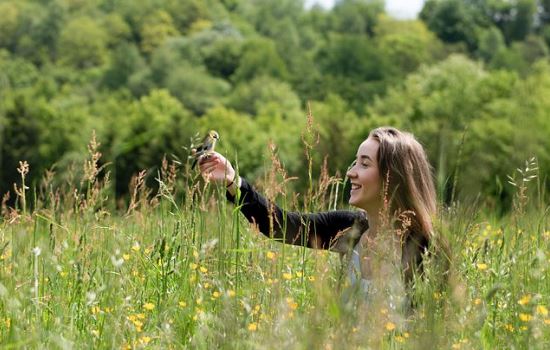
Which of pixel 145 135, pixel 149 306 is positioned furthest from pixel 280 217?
pixel 145 135

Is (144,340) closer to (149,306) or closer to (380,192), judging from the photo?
(149,306)

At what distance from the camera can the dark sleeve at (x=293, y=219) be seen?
416 centimetres

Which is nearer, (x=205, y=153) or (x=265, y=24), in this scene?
(x=205, y=153)

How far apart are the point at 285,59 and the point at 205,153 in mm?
126175

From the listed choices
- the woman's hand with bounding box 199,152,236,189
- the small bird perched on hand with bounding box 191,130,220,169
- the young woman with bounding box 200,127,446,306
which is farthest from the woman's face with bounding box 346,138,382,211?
the small bird perched on hand with bounding box 191,130,220,169

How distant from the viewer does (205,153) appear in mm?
3703

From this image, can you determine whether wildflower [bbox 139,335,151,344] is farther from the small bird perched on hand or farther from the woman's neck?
the woman's neck

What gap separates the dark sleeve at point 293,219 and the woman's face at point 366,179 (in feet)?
Result: 0.71

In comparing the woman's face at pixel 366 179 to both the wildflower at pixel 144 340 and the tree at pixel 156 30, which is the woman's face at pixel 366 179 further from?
the tree at pixel 156 30

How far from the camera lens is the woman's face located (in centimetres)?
400

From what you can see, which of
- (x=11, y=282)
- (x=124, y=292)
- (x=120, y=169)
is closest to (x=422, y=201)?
(x=124, y=292)

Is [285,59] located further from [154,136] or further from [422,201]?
[422,201]

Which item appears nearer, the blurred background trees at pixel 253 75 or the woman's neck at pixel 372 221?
the woman's neck at pixel 372 221

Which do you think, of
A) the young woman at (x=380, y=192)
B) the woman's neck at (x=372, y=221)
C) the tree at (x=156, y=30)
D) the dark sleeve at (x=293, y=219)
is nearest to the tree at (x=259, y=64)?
the tree at (x=156, y=30)
